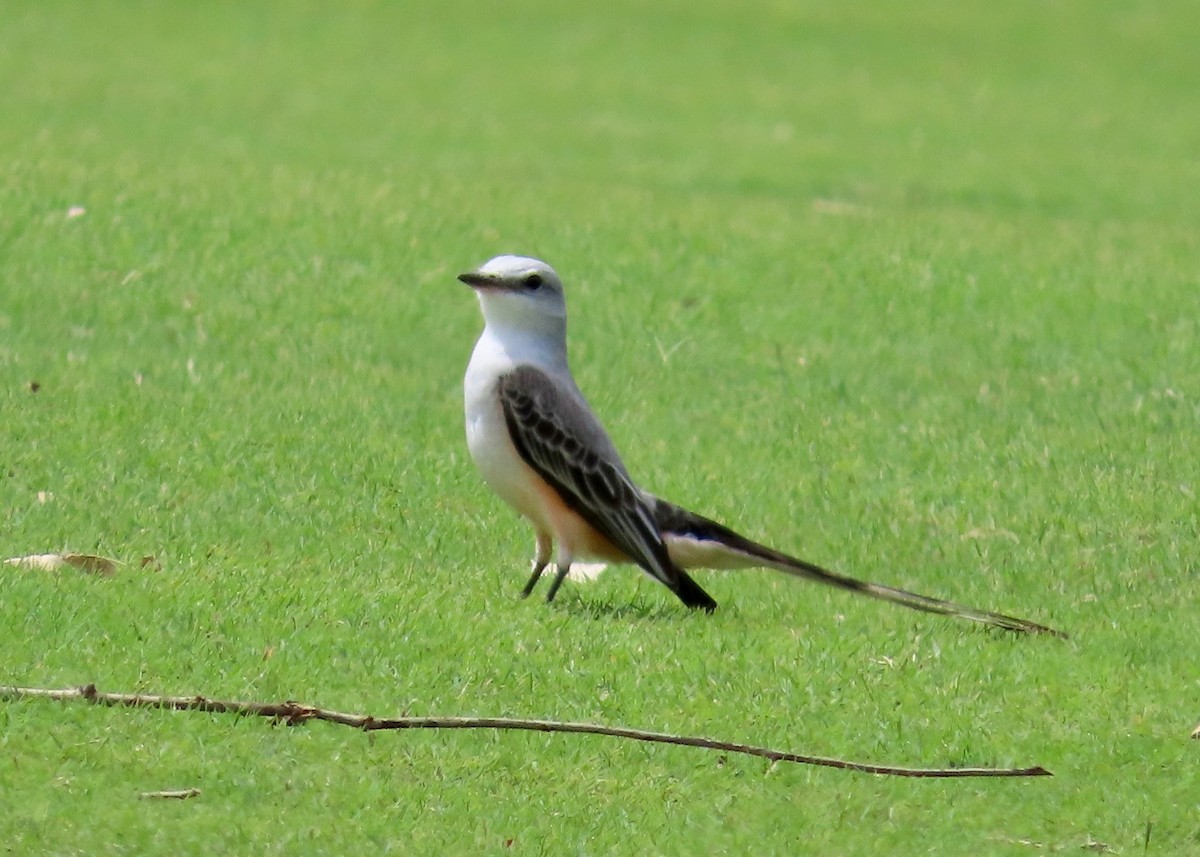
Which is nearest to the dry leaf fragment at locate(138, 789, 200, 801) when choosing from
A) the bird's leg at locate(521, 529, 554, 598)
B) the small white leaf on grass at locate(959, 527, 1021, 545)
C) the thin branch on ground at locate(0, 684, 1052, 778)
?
the thin branch on ground at locate(0, 684, 1052, 778)

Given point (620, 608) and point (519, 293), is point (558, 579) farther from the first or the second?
point (519, 293)

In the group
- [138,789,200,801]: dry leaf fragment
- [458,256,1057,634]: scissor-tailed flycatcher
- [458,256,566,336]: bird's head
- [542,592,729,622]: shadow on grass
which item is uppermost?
[458,256,566,336]: bird's head

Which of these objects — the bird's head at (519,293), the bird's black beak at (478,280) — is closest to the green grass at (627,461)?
the bird's head at (519,293)

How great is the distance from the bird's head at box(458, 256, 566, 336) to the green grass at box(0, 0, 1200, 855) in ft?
3.84

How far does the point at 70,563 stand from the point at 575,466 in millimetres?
2099

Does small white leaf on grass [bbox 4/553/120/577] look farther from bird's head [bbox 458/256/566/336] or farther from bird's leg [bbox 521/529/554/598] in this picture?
bird's head [bbox 458/256/566/336]

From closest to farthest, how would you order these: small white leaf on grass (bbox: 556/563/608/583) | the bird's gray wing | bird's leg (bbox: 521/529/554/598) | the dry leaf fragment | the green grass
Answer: the dry leaf fragment < the green grass < the bird's gray wing < bird's leg (bbox: 521/529/554/598) < small white leaf on grass (bbox: 556/563/608/583)

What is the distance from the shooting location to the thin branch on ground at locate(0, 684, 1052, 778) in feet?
22.5

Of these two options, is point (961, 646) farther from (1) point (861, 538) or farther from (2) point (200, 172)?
(2) point (200, 172)

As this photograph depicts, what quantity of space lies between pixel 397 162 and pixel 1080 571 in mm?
12596

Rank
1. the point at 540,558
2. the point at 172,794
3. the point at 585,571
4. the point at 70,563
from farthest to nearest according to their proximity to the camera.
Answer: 1. the point at 585,571
2. the point at 540,558
3. the point at 70,563
4. the point at 172,794

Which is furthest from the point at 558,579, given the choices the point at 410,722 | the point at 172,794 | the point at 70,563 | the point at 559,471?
the point at 172,794

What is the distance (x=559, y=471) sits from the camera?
27.9ft

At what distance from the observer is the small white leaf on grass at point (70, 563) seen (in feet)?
27.2
